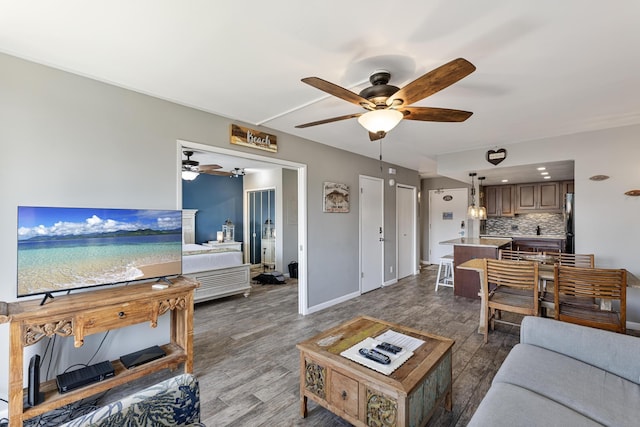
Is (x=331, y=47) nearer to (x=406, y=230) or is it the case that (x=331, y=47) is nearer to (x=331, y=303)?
(x=331, y=303)

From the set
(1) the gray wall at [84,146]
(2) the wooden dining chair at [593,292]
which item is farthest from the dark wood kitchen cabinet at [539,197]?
(1) the gray wall at [84,146]

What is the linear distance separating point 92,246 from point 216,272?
2.47 m

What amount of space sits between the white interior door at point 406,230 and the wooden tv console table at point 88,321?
4.65 m

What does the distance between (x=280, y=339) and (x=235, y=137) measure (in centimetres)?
229

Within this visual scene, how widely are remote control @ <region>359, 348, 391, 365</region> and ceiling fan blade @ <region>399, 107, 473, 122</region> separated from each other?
5.71ft

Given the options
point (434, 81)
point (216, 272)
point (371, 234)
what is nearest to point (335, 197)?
point (371, 234)

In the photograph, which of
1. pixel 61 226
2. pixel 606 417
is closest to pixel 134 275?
pixel 61 226

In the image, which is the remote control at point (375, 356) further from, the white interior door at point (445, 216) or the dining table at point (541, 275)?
the white interior door at point (445, 216)

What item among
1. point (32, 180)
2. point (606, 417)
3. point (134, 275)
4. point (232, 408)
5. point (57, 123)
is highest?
point (57, 123)

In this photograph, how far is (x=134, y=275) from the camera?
2.21m

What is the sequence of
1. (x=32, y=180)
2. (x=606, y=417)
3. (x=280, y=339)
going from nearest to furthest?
1. (x=606, y=417)
2. (x=32, y=180)
3. (x=280, y=339)

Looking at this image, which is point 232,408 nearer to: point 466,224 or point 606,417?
point 606,417

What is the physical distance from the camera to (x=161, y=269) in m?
2.36

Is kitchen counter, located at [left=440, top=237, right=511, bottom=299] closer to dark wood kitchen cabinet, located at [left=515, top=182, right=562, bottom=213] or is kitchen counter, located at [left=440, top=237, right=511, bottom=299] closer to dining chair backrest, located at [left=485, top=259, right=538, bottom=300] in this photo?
dining chair backrest, located at [left=485, top=259, right=538, bottom=300]
